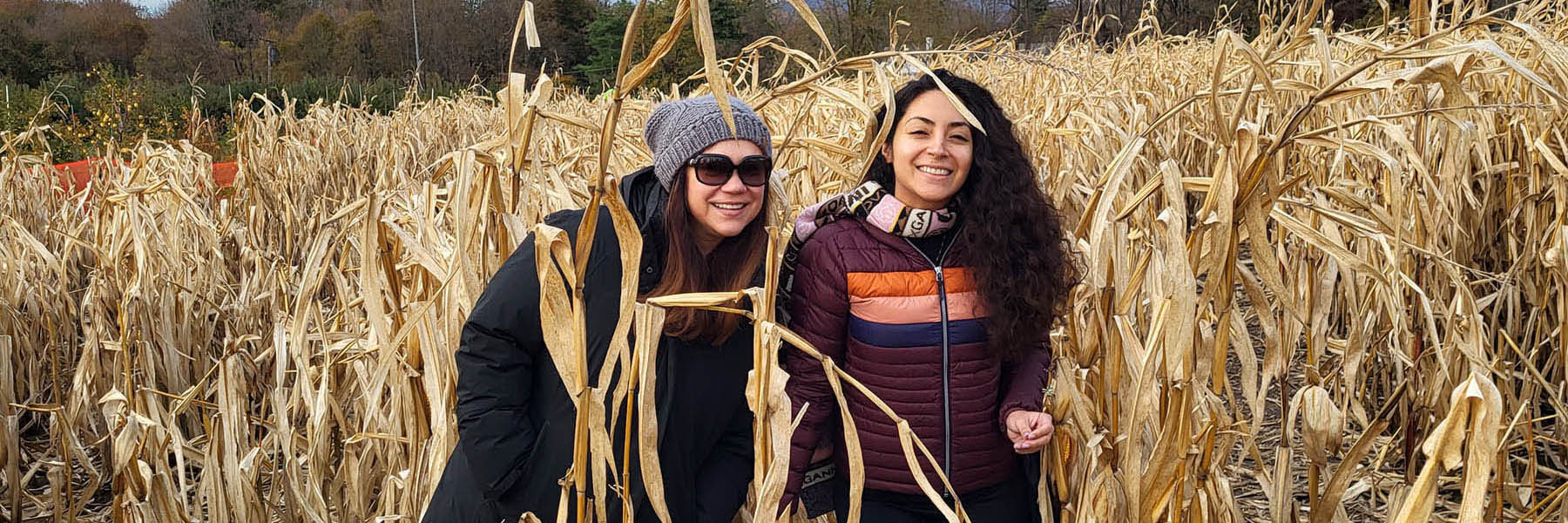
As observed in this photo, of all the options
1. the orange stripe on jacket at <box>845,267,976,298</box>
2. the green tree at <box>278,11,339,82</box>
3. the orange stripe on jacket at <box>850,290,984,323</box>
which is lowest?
the orange stripe on jacket at <box>850,290,984,323</box>

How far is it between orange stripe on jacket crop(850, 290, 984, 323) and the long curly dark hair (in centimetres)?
3

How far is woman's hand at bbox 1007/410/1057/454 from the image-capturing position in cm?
135

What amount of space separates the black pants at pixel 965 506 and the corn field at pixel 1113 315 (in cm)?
6

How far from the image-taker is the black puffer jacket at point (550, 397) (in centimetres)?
130

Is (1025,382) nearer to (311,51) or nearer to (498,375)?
(498,375)

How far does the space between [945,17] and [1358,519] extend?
1499 centimetres

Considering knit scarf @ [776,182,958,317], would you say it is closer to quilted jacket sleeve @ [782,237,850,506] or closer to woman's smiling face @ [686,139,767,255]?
quilted jacket sleeve @ [782,237,850,506]

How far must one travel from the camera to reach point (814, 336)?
143cm

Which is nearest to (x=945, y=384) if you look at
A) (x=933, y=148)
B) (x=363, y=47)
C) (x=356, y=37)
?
(x=933, y=148)

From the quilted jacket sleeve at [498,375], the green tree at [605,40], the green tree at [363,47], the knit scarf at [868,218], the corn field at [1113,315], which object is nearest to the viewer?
the corn field at [1113,315]

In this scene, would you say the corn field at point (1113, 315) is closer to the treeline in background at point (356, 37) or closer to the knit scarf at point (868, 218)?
the knit scarf at point (868, 218)

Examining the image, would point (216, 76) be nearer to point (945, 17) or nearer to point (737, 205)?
point (945, 17)

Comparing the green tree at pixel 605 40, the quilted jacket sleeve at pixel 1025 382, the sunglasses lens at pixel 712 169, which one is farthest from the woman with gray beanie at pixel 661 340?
the green tree at pixel 605 40

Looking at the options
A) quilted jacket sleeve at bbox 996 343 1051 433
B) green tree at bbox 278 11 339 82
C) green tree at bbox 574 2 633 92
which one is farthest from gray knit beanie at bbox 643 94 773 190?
green tree at bbox 278 11 339 82
